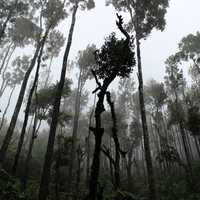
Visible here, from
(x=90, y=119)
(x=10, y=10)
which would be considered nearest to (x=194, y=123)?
(x=90, y=119)

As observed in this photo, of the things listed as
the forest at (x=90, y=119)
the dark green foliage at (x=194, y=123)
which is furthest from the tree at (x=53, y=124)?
the dark green foliage at (x=194, y=123)

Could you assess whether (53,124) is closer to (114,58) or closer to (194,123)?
(114,58)

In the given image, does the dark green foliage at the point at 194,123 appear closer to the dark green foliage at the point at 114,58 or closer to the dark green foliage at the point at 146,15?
the dark green foliage at the point at 146,15

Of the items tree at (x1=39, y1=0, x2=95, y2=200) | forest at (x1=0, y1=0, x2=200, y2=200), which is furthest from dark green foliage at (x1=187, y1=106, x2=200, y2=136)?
tree at (x1=39, y1=0, x2=95, y2=200)

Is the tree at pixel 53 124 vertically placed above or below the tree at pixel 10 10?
below

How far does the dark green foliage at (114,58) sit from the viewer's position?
7.84m

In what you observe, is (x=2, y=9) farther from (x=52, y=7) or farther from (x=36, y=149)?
(x=36, y=149)

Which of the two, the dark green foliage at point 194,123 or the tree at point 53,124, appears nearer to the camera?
the tree at point 53,124

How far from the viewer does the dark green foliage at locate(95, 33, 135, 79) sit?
309 inches

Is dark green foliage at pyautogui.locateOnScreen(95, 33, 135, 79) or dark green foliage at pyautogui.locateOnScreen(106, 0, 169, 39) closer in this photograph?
dark green foliage at pyautogui.locateOnScreen(95, 33, 135, 79)

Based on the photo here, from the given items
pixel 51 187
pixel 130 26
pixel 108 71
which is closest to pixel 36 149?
pixel 51 187

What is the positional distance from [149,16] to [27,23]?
503 inches

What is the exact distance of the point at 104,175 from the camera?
2338 centimetres

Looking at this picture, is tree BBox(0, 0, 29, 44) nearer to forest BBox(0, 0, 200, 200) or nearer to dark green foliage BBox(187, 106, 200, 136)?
forest BBox(0, 0, 200, 200)
